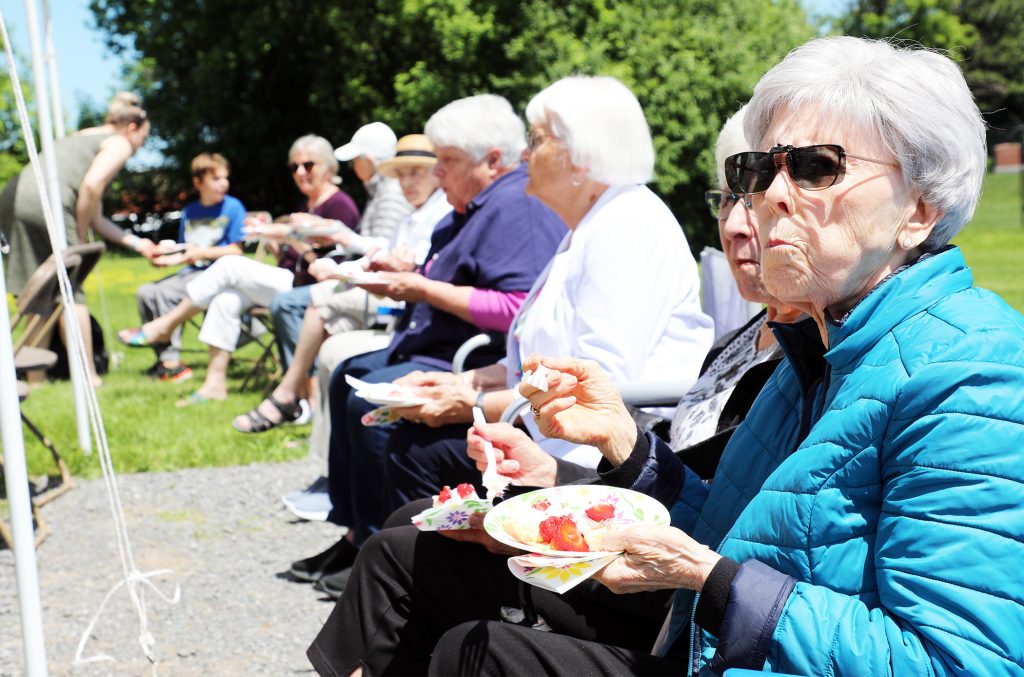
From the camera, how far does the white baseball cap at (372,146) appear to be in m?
6.76

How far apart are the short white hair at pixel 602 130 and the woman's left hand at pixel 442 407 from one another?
0.75m

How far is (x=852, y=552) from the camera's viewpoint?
1421 mm

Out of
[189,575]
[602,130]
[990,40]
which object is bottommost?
[990,40]

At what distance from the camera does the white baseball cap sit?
6758mm

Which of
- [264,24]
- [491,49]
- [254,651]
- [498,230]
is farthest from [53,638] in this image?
[264,24]

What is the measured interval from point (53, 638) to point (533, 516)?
239cm

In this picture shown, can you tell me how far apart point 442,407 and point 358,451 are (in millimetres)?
754

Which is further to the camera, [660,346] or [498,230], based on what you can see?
[498,230]

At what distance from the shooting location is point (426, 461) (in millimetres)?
3219

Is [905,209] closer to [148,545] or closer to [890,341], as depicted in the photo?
[890,341]

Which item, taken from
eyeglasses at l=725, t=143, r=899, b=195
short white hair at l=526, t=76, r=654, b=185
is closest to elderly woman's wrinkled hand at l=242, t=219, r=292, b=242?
short white hair at l=526, t=76, r=654, b=185

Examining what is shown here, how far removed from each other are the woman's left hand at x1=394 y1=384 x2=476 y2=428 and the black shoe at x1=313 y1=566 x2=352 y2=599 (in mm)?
995

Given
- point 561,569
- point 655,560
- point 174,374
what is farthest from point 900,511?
point 174,374

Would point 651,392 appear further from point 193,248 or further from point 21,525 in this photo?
point 193,248
